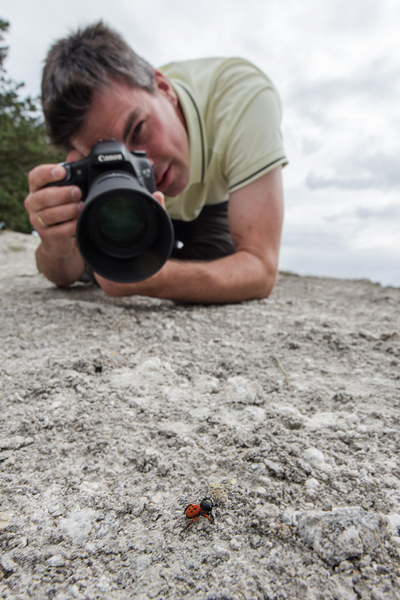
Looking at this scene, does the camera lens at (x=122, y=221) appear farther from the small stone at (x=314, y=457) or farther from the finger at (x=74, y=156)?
the small stone at (x=314, y=457)

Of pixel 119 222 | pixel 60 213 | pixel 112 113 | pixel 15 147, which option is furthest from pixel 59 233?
pixel 15 147

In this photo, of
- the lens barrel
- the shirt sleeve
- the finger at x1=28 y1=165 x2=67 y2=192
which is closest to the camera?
the lens barrel

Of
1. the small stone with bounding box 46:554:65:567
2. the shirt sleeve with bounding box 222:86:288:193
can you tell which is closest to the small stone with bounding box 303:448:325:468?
the small stone with bounding box 46:554:65:567

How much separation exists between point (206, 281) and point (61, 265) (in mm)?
786

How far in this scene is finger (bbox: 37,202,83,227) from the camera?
1589 millimetres

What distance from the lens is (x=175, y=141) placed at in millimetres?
2051

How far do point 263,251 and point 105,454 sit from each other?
136 centimetres

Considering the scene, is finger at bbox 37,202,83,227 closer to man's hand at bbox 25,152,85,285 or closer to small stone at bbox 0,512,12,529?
man's hand at bbox 25,152,85,285

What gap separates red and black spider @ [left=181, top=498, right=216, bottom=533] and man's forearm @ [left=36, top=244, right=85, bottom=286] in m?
1.53

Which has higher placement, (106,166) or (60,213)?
(106,166)

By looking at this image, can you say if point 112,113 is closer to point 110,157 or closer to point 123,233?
point 110,157

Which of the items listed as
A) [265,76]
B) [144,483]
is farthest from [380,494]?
[265,76]

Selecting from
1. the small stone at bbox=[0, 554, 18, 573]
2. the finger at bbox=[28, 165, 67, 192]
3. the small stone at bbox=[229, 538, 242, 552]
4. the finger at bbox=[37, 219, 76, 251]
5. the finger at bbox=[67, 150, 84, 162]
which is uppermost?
the finger at bbox=[67, 150, 84, 162]

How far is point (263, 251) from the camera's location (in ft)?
6.40
